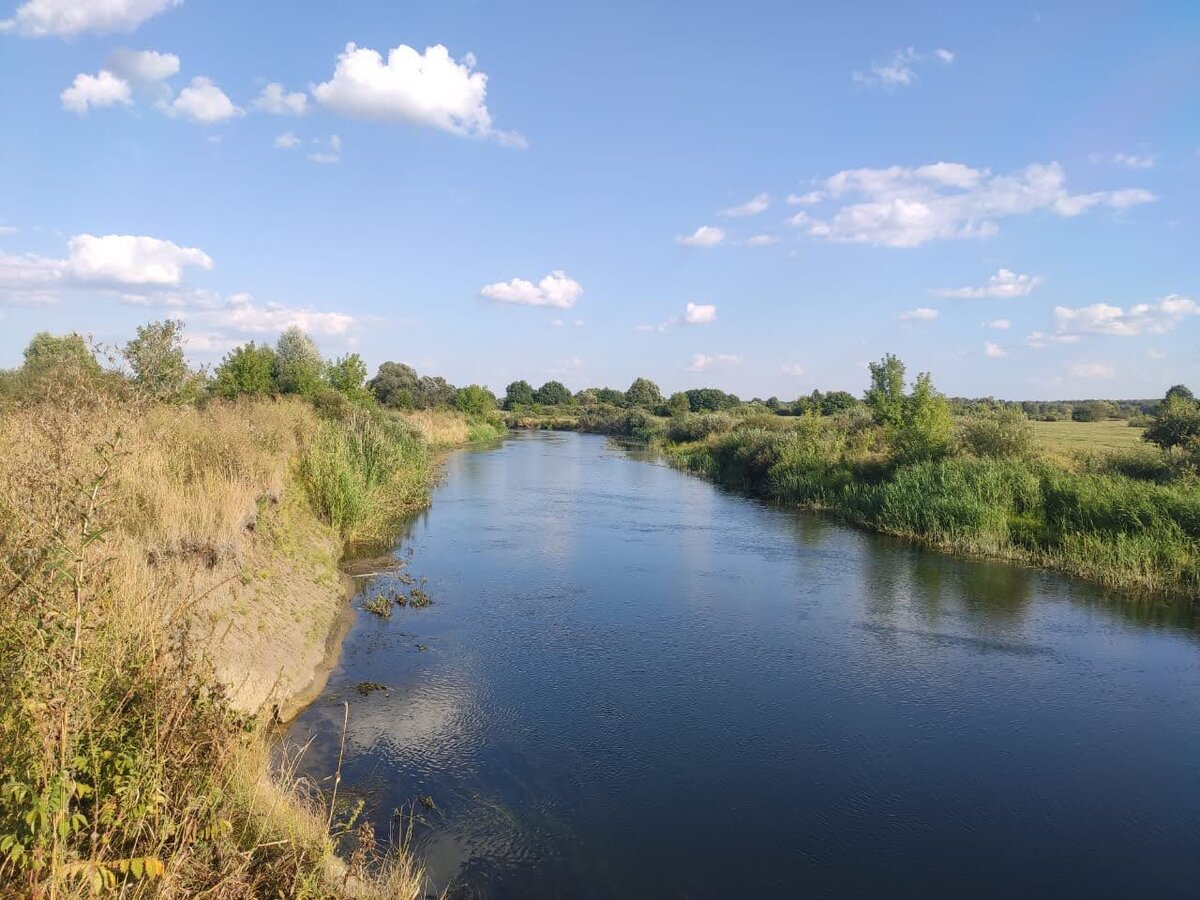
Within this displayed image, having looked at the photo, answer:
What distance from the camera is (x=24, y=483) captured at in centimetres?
421

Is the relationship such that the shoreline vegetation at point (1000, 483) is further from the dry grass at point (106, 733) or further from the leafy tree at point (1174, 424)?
the dry grass at point (106, 733)

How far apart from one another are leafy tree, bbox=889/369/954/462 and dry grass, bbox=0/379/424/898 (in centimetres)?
2318

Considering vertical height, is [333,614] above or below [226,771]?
below

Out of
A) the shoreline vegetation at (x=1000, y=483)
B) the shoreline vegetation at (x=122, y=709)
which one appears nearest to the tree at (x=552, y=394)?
the shoreline vegetation at (x=1000, y=483)

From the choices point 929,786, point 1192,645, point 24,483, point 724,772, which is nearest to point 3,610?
point 24,483

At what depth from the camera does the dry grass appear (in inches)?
142

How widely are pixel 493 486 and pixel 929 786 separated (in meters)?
24.9

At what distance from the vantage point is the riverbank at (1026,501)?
16.3 m

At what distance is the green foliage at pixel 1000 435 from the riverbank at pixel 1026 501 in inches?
4.3

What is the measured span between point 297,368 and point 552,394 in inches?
3892

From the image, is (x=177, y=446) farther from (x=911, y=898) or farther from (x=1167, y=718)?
(x=1167, y=718)

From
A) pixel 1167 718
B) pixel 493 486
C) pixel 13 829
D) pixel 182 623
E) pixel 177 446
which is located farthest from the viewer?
pixel 493 486

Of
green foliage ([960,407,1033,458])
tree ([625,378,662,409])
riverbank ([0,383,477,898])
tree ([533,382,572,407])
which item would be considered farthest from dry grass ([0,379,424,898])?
tree ([533,382,572,407])

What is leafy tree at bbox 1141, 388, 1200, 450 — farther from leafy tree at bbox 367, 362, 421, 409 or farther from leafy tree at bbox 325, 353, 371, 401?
leafy tree at bbox 367, 362, 421, 409
